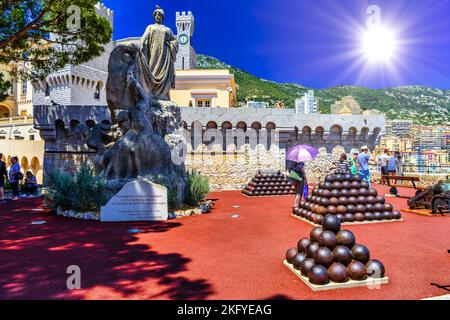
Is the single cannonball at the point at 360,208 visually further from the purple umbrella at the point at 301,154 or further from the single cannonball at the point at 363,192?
the purple umbrella at the point at 301,154

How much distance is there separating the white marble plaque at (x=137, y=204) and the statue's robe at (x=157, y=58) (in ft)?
13.6

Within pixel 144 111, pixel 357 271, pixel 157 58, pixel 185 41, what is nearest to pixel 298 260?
pixel 357 271

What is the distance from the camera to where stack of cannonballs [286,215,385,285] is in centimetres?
316

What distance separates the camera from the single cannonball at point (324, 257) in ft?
10.7

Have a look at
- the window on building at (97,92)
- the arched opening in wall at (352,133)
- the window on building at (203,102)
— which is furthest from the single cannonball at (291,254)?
the window on building at (97,92)

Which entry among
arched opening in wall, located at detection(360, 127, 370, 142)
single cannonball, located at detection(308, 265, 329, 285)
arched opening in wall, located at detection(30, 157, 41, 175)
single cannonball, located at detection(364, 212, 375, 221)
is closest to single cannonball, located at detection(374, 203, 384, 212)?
single cannonball, located at detection(364, 212, 375, 221)

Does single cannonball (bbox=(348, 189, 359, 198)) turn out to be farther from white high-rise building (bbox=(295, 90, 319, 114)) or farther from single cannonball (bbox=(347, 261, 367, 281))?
white high-rise building (bbox=(295, 90, 319, 114))

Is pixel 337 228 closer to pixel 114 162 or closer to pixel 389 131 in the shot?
pixel 114 162

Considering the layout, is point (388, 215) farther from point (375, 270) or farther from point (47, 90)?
point (47, 90)

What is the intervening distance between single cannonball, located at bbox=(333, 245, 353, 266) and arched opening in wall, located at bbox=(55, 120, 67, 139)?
14.5 m

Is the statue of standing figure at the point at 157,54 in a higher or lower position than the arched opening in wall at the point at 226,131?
higher

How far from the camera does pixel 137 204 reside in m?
6.68

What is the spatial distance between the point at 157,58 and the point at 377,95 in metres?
110
